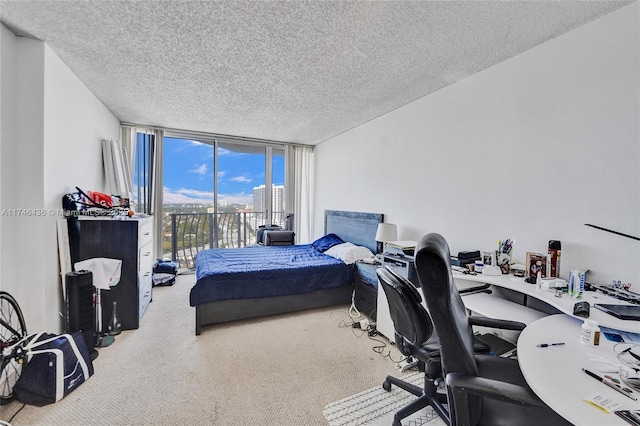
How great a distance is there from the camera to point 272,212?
575 cm

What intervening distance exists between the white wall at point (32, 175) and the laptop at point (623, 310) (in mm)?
3822

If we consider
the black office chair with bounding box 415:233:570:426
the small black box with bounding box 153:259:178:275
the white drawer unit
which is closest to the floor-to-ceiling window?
the small black box with bounding box 153:259:178:275

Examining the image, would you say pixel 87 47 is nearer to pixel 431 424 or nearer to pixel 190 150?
pixel 190 150

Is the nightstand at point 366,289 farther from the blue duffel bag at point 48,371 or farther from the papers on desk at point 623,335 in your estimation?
the blue duffel bag at point 48,371

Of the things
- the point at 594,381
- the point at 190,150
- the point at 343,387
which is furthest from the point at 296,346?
the point at 190,150

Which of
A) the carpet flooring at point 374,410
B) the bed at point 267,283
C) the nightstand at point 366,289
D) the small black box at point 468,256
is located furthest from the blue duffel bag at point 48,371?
the small black box at point 468,256

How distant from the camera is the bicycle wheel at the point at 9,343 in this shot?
1.70 meters

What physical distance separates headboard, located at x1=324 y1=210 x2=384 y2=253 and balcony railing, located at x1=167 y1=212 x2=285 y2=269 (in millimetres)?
1405

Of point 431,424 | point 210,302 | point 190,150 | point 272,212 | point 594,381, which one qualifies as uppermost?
point 190,150

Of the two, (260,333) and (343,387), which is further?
(260,333)

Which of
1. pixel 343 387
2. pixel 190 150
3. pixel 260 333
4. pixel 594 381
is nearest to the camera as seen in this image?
pixel 594 381

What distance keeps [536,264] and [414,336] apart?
1.20m

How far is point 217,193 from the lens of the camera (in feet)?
17.4

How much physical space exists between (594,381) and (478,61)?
241 centimetres
